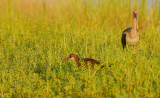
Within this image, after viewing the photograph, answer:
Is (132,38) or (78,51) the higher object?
(132,38)

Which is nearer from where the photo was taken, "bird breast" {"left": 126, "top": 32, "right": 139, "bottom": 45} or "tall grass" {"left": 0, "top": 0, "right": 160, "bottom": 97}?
"tall grass" {"left": 0, "top": 0, "right": 160, "bottom": 97}

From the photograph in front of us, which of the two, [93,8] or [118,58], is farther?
[93,8]

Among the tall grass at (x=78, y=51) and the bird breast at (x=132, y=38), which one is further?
the bird breast at (x=132, y=38)

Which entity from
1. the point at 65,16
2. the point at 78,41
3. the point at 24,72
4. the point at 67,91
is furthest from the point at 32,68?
the point at 65,16

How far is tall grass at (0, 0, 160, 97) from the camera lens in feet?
15.0

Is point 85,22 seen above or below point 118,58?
above

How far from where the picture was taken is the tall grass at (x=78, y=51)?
4570 mm

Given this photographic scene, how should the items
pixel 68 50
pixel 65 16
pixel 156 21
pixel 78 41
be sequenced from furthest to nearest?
pixel 65 16
pixel 156 21
pixel 78 41
pixel 68 50

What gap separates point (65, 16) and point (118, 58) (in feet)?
19.0

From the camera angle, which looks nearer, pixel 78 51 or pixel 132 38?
pixel 78 51

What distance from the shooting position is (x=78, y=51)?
7246 millimetres

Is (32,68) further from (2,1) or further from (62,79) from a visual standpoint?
(2,1)

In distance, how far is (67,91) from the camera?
469 cm

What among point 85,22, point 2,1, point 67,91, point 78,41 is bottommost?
point 67,91
